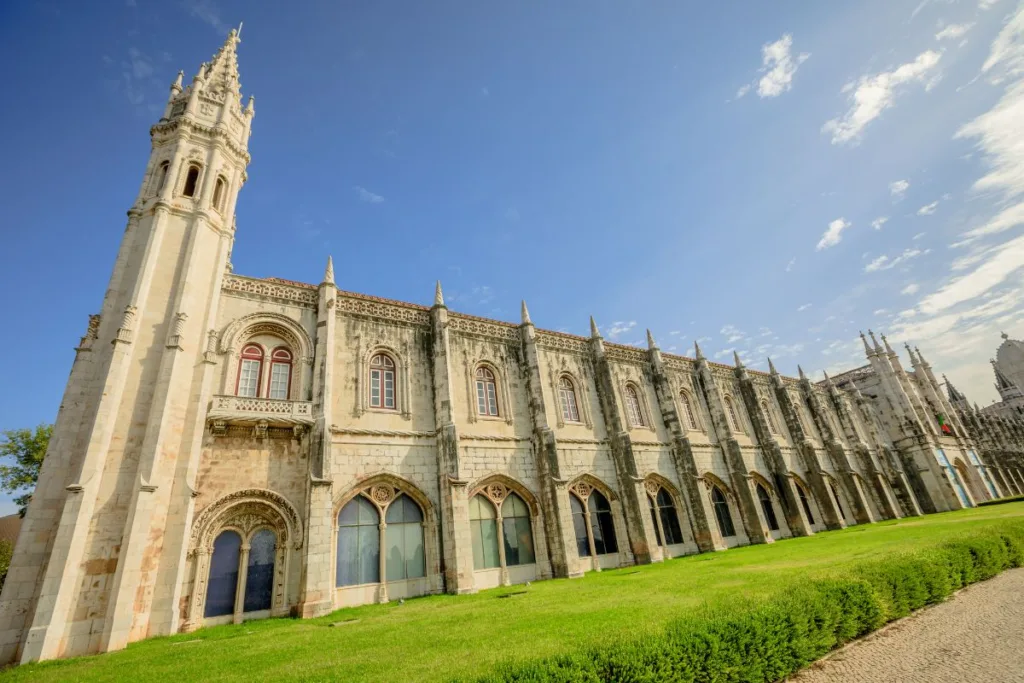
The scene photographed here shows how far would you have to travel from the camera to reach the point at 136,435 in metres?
13.2

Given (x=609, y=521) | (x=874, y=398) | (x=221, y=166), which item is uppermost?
(x=221, y=166)

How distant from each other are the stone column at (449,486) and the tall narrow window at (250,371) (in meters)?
6.62

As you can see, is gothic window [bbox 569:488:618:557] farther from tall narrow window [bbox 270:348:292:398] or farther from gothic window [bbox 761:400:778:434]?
gothic window [bbox 761:400:778:434]

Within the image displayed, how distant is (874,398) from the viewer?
41.7m

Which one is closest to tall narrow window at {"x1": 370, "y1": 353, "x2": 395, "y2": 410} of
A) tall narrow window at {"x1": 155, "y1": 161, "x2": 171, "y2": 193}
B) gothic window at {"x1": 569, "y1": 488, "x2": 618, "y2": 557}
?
gothic window at {"x1": 569, "y1": 488, "x2": 618, "y2": 557}

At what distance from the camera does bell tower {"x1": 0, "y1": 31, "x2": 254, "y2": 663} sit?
11.3 meters

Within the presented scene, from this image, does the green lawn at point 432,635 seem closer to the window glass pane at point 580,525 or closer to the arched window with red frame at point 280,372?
the window glass pane at point 580,525

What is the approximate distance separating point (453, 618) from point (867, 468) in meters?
37.8

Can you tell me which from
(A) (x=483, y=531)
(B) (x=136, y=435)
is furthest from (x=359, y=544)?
(B) (x=136, y=435)

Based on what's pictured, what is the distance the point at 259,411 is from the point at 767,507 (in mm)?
28588

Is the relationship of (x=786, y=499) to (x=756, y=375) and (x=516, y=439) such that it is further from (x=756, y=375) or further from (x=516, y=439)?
(x=516, y=439)

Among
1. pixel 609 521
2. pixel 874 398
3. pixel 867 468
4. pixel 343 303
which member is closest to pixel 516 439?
pixel 609 521

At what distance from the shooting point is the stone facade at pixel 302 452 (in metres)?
12.2

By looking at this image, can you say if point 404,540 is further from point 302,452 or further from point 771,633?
point 771,633
